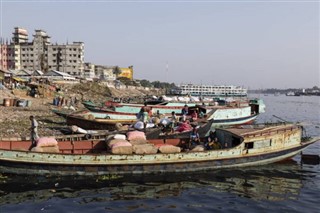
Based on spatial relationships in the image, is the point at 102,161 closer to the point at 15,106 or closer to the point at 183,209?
the point at 183,209

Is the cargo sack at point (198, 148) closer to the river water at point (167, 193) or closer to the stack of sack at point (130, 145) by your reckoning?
the river water at point (167, 193)

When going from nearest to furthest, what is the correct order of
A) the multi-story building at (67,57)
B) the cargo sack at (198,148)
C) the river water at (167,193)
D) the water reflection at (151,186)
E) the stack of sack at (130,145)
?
the river water at (167,193) < the water reflection at (151,186) < the stack of sack at (130,145) < the cargo sack at (198,148) < the multi-story building at (67,57)

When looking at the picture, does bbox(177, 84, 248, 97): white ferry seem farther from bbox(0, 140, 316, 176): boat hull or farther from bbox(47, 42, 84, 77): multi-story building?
bbox(0, 140, 316, 176): boat hull

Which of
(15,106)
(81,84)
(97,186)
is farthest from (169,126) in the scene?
(81,84)

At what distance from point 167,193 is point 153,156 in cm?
230

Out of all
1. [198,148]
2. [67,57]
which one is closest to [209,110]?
[198,148]

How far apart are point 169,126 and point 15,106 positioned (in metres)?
24.0

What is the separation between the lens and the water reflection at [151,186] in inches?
514

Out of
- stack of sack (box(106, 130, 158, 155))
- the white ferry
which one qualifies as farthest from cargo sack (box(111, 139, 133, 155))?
the white ferry

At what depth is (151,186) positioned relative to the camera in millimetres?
14516

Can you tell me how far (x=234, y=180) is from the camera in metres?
15.9

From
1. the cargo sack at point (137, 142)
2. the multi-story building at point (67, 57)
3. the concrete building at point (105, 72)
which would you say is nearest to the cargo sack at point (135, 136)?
the cargo sack at point (137, 142)

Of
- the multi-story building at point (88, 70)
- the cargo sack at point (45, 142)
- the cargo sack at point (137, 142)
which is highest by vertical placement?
the multi-story building at point (88, 70)

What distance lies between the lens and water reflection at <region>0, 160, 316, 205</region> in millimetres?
13055
